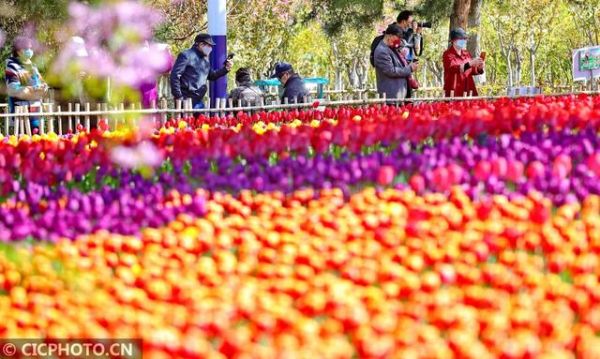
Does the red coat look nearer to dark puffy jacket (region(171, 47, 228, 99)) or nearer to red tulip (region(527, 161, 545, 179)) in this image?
dark puffy jacket (region(171, 47, 228, 99))

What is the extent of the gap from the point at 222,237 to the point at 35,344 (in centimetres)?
132

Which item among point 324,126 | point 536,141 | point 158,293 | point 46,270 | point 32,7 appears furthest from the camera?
point 32,7

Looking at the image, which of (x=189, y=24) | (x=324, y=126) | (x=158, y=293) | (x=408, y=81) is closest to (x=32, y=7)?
(x=408, y=81)

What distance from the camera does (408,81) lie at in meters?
16.0

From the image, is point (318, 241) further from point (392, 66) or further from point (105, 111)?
point (392, 66)

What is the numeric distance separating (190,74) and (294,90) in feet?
5.43

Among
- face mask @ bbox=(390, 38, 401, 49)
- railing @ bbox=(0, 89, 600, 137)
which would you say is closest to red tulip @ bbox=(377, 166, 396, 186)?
railing @ bbox=(0, 89, 600, 137)

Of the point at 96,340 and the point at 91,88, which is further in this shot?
the point at 91,88

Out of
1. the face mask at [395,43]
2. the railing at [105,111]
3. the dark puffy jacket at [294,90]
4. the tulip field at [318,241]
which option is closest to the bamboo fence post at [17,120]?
the railing at [105,111]

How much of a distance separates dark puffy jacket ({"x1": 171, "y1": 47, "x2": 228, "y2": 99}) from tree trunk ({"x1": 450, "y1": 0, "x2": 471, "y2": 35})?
33.8 ft

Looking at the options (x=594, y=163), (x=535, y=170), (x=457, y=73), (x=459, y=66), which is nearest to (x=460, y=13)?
(x=457, y=73)

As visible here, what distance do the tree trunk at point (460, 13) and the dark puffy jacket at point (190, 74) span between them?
33.8ft

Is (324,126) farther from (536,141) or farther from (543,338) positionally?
(543,338)

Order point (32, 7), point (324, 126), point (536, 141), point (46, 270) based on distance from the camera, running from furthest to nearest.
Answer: point (32, 7)
point (324, 126)
point (536, 141)
point (46, 270)
